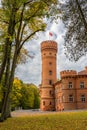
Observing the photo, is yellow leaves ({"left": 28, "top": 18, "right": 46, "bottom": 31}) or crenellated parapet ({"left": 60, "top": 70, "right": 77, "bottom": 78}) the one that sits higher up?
crenellated parapet ({"left": 60, "top": 70, "right": 77, "bottom": 78})

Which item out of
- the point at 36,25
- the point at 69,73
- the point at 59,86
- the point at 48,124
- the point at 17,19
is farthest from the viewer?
the point at 59,86

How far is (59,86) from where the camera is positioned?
2601 inches

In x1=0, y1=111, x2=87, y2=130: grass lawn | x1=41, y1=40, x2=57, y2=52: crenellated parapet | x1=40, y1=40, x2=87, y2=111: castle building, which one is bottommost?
x1=0, y1=111, x2=87, y2=130: grass lawn

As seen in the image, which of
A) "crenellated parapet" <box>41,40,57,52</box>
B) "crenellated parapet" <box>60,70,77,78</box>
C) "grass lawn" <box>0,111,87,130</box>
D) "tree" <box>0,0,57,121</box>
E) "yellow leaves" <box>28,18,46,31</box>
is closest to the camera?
"grass lawn" <box>0,111,87,130</box>

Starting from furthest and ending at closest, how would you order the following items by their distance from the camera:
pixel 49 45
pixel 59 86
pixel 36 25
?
pixel 49 45
pixel 59 86
pixel 36 25

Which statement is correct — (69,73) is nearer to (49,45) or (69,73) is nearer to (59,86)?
(59,86)

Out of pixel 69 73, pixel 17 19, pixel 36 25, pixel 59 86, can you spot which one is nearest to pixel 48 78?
pixel 59 86

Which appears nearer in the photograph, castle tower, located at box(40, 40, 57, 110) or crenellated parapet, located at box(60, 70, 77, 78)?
crenellated parapet, located at box(60, 70, 77, 78)

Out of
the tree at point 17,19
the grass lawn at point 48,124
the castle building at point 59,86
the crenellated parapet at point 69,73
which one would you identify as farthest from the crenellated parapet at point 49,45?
the grass lawn at point 48,124

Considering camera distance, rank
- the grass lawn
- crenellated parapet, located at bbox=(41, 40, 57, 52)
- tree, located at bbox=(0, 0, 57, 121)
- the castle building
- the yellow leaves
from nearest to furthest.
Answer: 1. the grass lawn
2. tree, located at bbox=(0, 0, 57, 121)
3. the yellow leaves
4. the castle building
5. crenellated parapet, located at bbox=(41, 40, 57, 52)

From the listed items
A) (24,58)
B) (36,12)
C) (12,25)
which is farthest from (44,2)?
(24,58)

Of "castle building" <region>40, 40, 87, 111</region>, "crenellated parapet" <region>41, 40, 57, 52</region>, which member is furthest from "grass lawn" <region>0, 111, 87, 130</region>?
"crenellated parapet" <region>41, 40, 57, 52</region>

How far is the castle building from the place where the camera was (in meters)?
61.1

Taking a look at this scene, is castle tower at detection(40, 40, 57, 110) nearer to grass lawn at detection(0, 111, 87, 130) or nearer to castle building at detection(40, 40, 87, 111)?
castle building at detection(40, 40, 87, 111)
